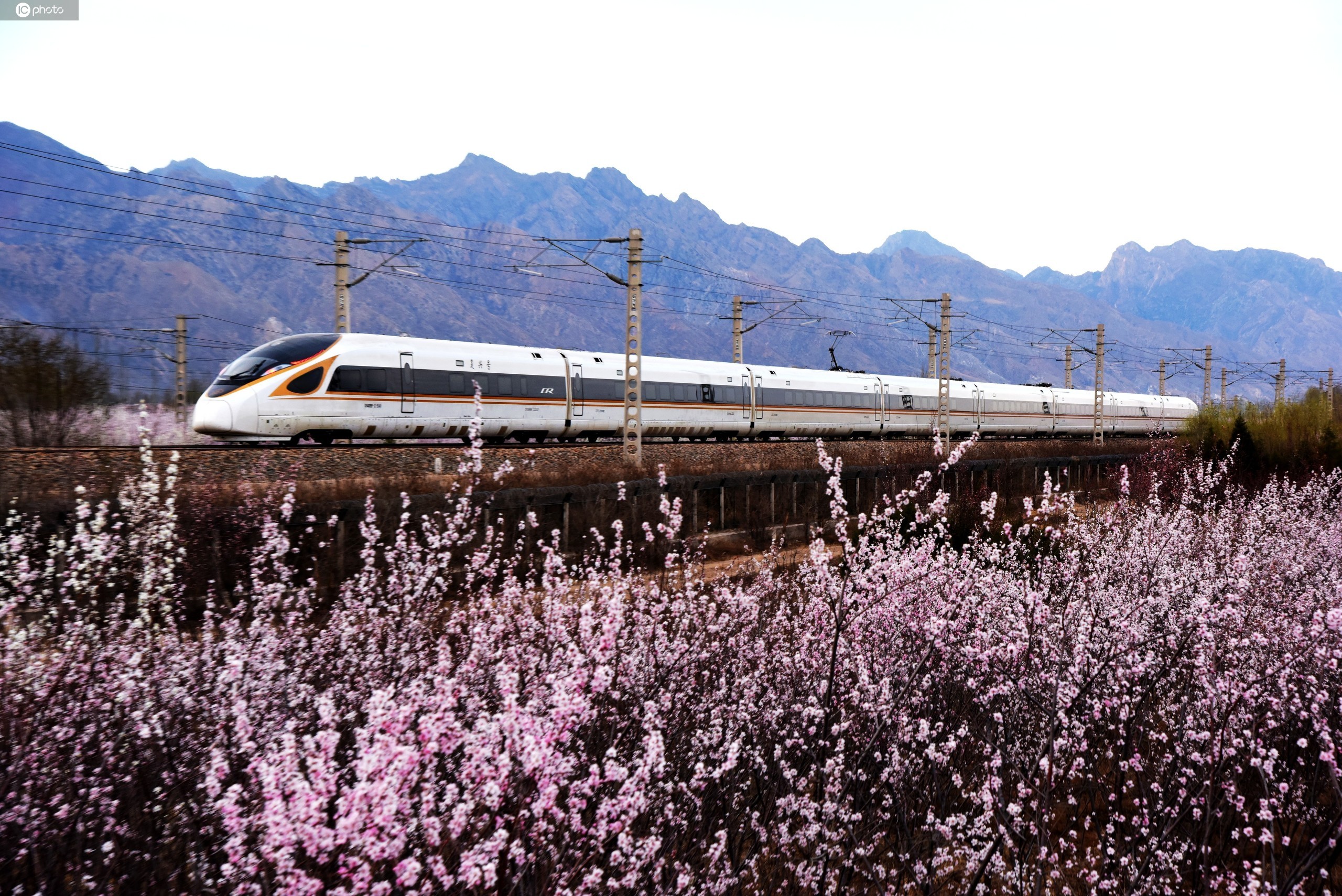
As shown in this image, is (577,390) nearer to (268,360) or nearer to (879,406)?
(268,360)

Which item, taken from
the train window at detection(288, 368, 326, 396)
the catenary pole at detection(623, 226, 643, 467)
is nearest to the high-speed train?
the train window at detection(288, 368, 326, 396)

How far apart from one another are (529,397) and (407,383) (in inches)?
149

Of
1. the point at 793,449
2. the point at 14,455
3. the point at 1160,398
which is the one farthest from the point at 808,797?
the point at 1160,398

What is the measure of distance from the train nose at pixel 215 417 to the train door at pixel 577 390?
9.48 m

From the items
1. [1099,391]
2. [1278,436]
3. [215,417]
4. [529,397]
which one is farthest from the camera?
[1099,391]

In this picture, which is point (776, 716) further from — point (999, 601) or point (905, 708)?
point (999, 601)

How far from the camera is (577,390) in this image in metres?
26.4

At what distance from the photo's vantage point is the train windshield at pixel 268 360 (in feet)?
64.5

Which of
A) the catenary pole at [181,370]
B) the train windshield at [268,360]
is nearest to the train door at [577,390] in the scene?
the train windshield at [268,360]

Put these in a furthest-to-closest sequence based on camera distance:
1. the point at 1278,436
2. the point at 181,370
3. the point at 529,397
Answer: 1. the point at 181,370
2. the point at 1278,436
3. the point at 529,397

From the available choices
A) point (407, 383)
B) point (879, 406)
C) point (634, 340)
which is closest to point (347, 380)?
point (407, 383)

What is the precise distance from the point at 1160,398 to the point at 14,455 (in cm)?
5929

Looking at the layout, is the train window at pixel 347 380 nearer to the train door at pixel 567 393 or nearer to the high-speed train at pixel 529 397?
the high-speed train at pixel 529 397

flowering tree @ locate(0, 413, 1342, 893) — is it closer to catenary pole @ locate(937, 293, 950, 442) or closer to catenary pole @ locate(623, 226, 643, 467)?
catenary pole @ locate(623, 226, 643, 467)
